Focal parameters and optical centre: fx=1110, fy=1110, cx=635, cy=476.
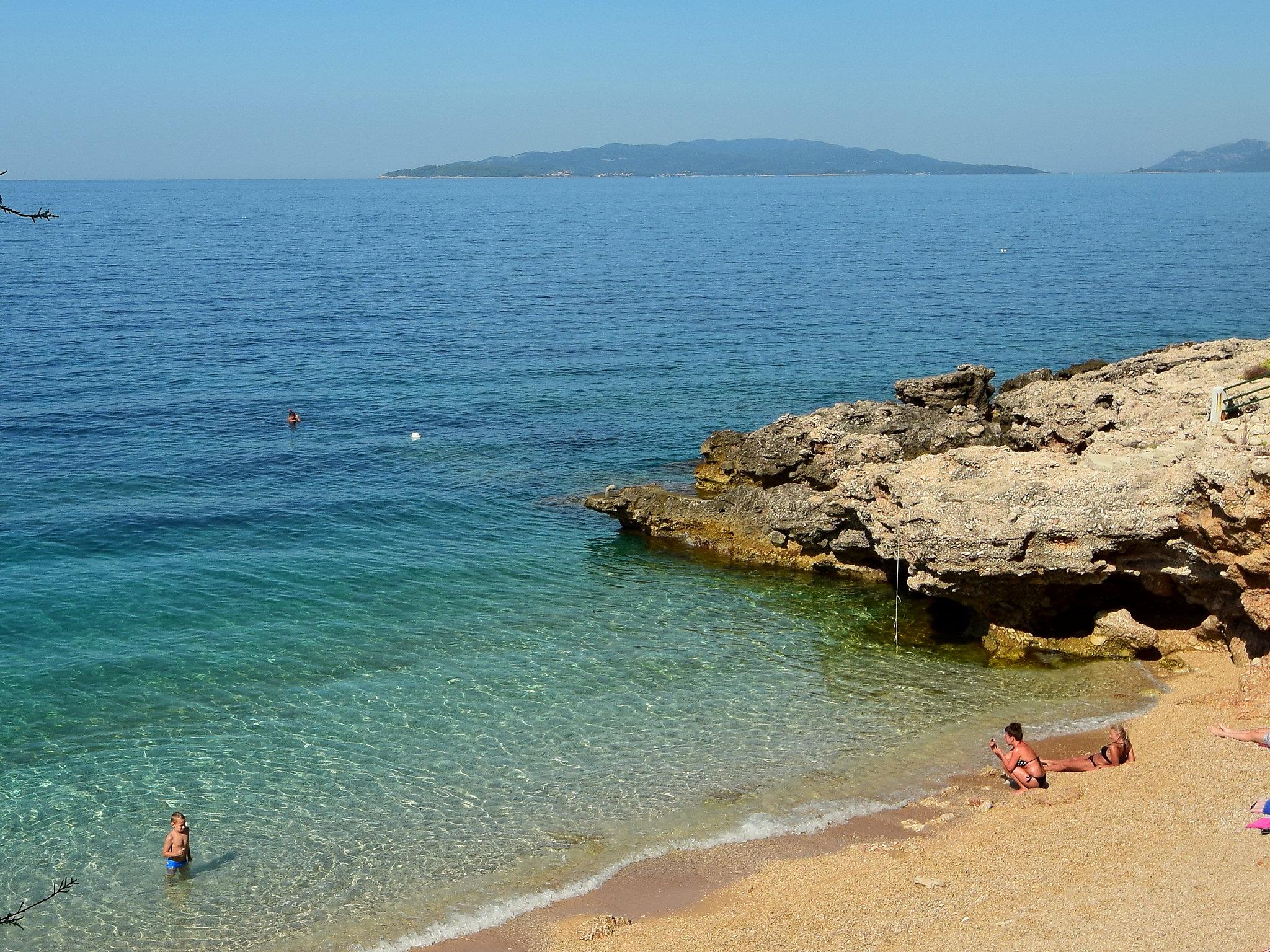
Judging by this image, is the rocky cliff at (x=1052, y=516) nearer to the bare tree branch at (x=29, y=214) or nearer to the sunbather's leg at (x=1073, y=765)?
the sunbather's leg at (x=1073, y=765)

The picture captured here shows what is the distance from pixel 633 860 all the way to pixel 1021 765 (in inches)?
261

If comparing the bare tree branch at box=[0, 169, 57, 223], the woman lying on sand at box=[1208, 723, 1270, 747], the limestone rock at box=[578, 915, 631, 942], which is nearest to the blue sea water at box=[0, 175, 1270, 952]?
the limestone rock at box=[578, 915, 631, 942]

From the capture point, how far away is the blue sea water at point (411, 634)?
1756cm

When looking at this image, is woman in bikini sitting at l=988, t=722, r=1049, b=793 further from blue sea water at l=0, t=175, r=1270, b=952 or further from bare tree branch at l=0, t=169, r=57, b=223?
bare tree branch at l=0, t=169, r=57, b=223

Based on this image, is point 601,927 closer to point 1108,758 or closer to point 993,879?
point 993,879

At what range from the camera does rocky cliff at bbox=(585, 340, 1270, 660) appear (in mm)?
20875

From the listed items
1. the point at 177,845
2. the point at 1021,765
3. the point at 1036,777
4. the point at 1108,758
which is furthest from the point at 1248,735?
the point at 177,845

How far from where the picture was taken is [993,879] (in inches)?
601

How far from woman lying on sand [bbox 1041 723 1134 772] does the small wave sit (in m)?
2.86

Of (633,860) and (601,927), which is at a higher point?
(601,927)

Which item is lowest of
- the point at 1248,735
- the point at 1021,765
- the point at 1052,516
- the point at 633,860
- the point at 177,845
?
the point at 633,860

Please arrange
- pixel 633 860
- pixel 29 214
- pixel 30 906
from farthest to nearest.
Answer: pixel 633 860 → pixel 30 906 → pixel 29 214

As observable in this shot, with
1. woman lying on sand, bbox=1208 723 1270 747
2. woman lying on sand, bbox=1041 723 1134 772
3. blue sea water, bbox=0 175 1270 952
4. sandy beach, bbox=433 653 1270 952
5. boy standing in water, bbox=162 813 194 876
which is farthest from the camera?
woman lying on sand, bbox=1041 723 1134 772

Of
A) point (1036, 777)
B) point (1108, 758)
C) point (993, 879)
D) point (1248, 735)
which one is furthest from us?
point (1108, 758)
